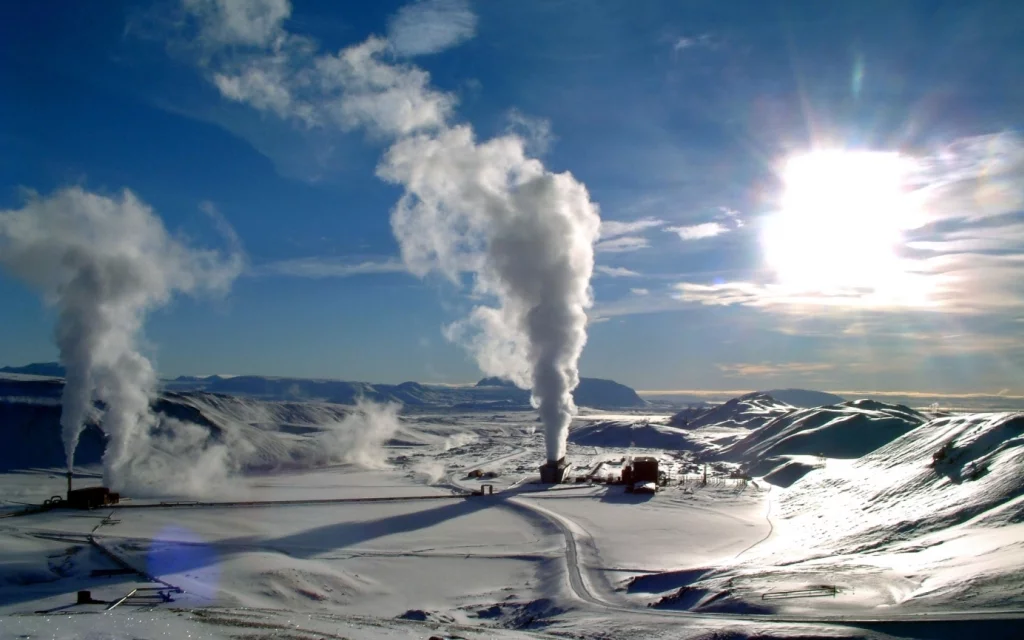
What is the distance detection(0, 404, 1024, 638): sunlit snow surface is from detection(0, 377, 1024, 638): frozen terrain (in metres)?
0.11

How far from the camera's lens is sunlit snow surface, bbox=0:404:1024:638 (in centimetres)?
1702

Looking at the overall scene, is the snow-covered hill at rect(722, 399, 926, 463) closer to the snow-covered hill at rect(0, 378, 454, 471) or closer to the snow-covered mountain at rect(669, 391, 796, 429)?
the snow-covered mountain at rect(669, 391, 796, 429)

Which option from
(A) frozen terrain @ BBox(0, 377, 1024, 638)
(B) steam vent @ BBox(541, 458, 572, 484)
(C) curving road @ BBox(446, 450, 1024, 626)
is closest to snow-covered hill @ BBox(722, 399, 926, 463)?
(A) frozen terrain @ BBox(0, 377, 1024, 638)

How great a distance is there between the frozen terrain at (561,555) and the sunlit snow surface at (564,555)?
0.11m

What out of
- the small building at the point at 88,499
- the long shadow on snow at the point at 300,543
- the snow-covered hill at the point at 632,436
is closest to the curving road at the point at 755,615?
the long shadow on snow at the point at 300,543

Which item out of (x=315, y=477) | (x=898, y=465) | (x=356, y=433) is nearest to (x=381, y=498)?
(x=315, y=477)

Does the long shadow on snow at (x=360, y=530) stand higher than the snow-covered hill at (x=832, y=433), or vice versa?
the snow-covered hill at (x=832, y=433)

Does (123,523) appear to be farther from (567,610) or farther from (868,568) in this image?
(868,568)

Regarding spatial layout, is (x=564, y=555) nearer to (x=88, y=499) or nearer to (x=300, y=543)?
(x=300, y=543)

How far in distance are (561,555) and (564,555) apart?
14 centimetres

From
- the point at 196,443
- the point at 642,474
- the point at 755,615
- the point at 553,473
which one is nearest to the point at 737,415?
the point at 553,473

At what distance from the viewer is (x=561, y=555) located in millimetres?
29094

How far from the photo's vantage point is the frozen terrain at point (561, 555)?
53.8 ft

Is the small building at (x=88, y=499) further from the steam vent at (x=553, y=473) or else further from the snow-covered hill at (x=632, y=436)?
the snow-covered hill at (x=632, y=436)
